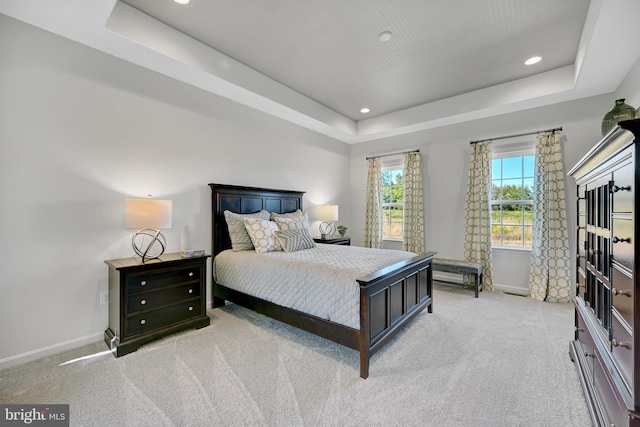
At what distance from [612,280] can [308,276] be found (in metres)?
1.89

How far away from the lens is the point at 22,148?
2.24 meters

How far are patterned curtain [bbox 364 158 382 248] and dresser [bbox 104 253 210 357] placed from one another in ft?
11.6

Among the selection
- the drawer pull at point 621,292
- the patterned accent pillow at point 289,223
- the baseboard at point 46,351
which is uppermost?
the patterned accent pillow at point 289,223

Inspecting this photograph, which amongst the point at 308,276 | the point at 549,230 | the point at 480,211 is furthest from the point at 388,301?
the point at 549,230

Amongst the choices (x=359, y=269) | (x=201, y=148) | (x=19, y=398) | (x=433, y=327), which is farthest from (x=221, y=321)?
(x=433, y=327)

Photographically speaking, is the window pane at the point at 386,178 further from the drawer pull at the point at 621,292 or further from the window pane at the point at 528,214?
the drawer pull at the point at 621,292

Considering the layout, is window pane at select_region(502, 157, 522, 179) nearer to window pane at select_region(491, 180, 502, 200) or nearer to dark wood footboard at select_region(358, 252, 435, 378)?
window pane at select_region(491, 180, 502, 200)

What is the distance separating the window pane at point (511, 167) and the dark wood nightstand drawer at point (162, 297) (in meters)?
4.70

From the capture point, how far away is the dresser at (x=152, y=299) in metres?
2.37

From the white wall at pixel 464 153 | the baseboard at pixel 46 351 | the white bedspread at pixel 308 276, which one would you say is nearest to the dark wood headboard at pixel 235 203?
the white bedspread at pixel 308 276

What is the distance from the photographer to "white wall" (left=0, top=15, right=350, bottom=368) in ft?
7.23

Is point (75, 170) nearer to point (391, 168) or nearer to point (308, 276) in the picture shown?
point (308, 276)

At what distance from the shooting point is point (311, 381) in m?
1.97

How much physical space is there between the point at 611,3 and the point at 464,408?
9.89 feet
